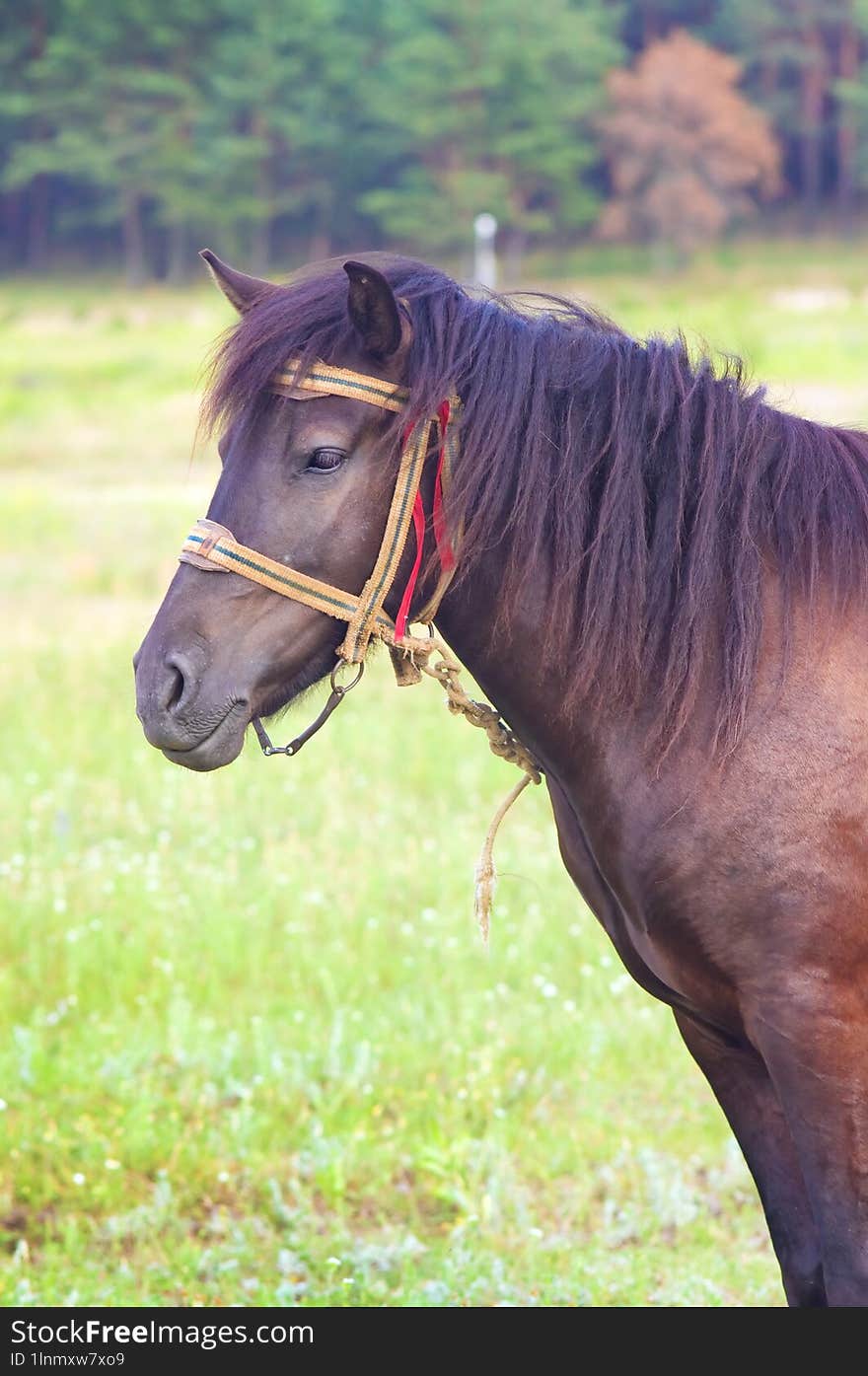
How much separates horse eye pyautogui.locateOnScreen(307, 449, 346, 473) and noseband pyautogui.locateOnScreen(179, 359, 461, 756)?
4.1 inches

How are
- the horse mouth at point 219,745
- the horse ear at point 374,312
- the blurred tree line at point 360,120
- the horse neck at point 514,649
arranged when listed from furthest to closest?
the blurred tree line at point 360,120 < the horse neck at point 514,649 < the horse mouth at point 219,745 < the horse ear at point 374,312

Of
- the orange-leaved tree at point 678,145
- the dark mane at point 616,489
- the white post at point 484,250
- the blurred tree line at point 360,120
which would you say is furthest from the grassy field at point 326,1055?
the orange-leaved tree at point 678,145

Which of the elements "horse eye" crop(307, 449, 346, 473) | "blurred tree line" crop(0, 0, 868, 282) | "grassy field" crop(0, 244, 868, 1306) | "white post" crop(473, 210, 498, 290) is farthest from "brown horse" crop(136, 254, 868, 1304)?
"blurred tree line" crop(0, 0, 868, 282)

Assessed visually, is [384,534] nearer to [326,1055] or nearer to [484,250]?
[326,1055]

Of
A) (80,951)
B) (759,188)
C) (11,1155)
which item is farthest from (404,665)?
(759,188)

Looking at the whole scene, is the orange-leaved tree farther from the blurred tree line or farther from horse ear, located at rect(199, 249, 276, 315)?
horse ear, located at rect(199, 249, 276, 315)

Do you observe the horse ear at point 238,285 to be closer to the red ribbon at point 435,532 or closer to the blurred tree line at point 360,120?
the red ribbon at point 435,532

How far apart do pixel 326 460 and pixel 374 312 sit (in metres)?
0.28

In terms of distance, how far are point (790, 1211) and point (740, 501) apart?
146 centimetres

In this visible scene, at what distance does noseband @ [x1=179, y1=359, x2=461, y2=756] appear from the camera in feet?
7.98

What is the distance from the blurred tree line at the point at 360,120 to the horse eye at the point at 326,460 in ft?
150

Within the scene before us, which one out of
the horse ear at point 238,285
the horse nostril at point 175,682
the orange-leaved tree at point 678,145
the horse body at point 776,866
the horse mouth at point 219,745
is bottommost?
the horse body at point 776,866

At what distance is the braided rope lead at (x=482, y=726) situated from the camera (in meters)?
2.62

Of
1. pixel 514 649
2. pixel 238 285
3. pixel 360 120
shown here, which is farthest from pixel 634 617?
pixel 360 120
